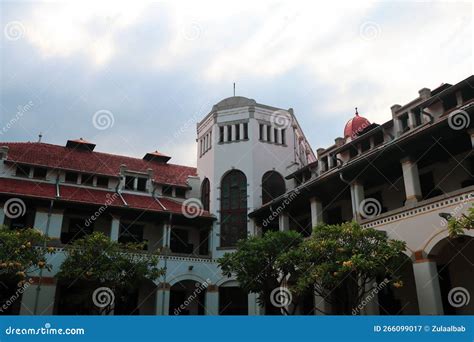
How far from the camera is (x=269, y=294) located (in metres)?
20.0

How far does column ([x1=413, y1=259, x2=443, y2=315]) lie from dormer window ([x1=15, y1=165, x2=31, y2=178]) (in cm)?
2270

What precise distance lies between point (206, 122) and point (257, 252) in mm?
15690

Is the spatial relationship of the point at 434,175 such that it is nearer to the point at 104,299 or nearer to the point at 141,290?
the point at 104,299

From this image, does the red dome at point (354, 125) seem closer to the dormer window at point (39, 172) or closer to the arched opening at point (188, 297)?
the arched opening at point (188, 297)

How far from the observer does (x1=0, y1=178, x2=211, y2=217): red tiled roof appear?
24016 millimetres

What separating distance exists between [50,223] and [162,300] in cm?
768

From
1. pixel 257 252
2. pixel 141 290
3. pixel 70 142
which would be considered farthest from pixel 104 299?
pixel 70 142

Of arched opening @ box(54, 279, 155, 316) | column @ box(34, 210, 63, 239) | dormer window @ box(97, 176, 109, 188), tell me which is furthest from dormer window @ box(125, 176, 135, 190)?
arched opening @ box(54, 279, 155, 316)

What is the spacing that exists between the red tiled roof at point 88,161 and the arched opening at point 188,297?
23.9ft

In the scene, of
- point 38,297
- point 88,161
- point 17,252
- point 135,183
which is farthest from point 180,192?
point 17,252

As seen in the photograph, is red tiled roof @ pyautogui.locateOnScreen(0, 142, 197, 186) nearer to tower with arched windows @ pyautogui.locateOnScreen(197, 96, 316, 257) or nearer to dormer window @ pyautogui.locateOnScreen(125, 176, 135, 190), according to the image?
dormer window @ pyautogui.locateOnScreen(125, 176, 135, 190)

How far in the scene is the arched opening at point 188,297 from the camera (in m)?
26.9

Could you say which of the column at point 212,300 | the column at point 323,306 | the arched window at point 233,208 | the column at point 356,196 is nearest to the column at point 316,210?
the column at point 356,196
